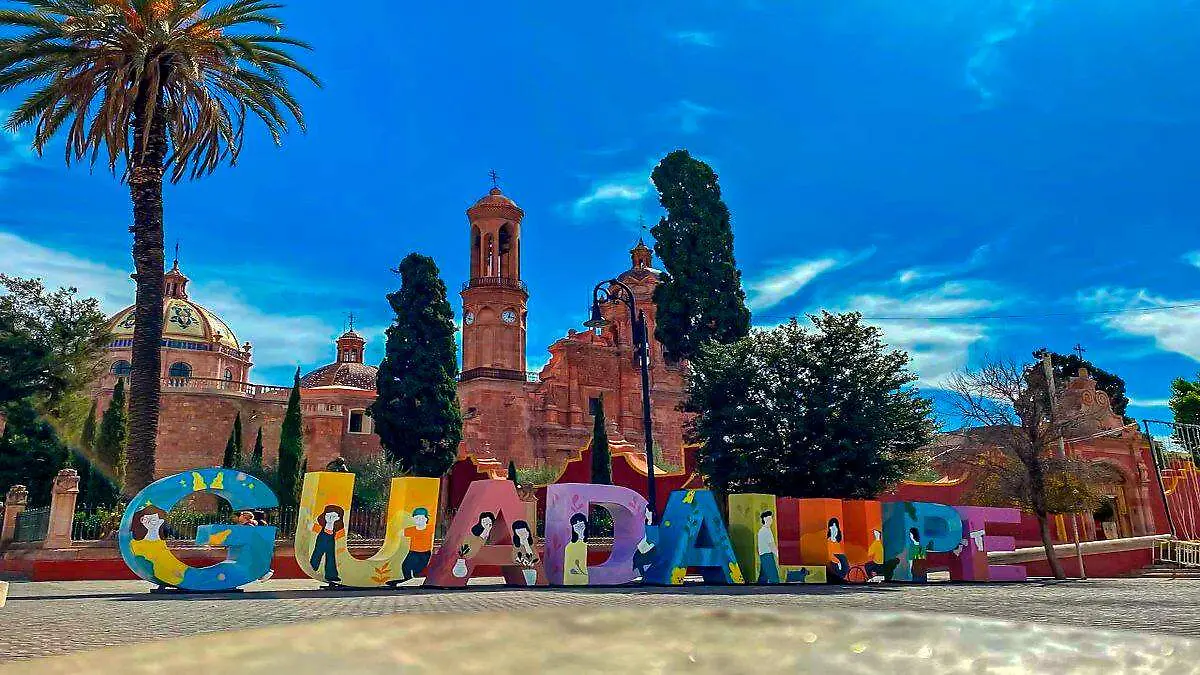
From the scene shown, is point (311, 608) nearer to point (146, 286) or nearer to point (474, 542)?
point (474, 542)

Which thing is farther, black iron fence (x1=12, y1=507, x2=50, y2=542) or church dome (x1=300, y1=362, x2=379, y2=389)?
church dome (x1=300, y1=362, x2=379, y2=389)

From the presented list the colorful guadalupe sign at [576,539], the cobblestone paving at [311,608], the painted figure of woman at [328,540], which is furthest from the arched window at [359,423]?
the painted figure of woman at [328,540]

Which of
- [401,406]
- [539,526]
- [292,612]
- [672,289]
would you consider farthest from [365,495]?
[292,612]

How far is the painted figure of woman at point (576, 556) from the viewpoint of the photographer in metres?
14.5

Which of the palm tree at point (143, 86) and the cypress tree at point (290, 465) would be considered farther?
the cypress tree at point (290, 465)

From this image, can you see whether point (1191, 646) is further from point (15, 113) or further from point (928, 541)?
point (15, 113)

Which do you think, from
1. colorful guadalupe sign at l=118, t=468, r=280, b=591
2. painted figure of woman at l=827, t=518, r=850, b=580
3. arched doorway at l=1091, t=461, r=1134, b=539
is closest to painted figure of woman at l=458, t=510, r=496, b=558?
colorful guadalupe sign at l=118, t=468, r=280, b=591

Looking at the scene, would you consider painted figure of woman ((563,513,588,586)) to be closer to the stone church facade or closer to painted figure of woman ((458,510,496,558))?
painted figure of woman ((458,510,496,558))

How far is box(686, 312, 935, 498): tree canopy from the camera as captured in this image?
64.8ft

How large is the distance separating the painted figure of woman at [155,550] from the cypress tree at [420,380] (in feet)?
59.4

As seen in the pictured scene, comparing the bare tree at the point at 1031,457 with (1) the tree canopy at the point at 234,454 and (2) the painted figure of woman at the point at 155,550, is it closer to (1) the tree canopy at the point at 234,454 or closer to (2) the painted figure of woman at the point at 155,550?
(2) the painted figure of woman at the point at 155,550

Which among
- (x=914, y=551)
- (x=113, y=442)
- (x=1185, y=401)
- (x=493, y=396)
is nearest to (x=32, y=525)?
(x=113, y=442)

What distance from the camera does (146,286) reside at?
59.1 feet

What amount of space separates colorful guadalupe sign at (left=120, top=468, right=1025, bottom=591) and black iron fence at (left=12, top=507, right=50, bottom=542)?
6873mm
